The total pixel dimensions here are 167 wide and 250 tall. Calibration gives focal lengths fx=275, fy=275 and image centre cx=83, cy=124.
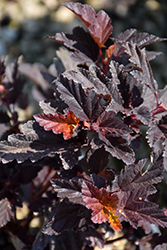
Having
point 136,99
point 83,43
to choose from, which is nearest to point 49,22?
point 83,43

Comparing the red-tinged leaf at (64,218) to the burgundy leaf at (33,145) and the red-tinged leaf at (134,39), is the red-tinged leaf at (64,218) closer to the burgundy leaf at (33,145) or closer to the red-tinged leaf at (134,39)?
the burgundy leaf at (33,145)

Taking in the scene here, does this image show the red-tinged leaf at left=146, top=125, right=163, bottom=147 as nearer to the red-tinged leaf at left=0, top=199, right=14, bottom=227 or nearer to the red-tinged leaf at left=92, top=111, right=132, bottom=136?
the red-tinged leaf at left=92, top=111, right=132, bottom=136

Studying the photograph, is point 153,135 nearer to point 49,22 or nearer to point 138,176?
point 138,176

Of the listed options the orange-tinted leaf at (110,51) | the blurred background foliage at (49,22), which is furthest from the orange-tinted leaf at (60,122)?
the blurred background foliage at (49,22)

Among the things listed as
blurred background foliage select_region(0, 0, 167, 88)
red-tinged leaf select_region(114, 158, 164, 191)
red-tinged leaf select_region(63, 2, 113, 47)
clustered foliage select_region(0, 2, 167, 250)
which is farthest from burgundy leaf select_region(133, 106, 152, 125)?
blurred background foliage select_region(0, 0, 167, 88)

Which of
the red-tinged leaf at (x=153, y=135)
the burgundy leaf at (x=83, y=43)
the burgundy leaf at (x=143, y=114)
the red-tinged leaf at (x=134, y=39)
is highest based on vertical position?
the burgundy leaf at (x=83, y=43)

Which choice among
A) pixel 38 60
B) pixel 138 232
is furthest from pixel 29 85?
pixel 138 232
